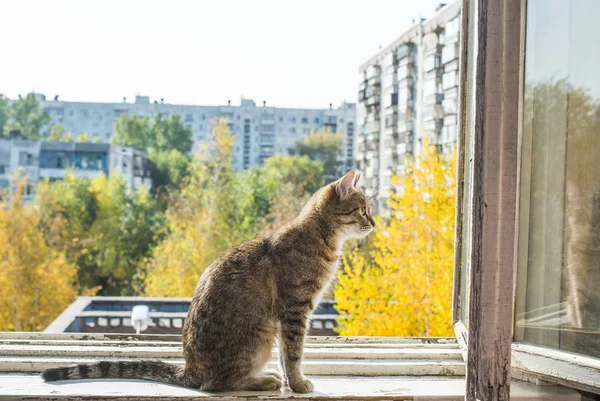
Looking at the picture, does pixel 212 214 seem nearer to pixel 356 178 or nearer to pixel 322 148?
pixel 322 148

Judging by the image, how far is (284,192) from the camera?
18.0 m

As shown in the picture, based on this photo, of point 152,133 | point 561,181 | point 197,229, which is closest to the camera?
point 561,181

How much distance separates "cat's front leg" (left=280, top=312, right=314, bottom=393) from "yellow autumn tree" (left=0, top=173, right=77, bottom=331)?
1250cm

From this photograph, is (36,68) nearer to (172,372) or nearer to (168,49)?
(168,49)

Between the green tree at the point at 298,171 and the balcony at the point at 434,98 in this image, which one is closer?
the balcony at the point at 434,98

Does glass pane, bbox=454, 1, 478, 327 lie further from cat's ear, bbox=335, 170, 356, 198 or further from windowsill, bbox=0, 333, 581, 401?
cat's ear, bbox=335, 170, 356, 198

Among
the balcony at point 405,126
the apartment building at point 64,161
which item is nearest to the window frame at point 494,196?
the balcony at point 405,126

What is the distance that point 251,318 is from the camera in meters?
1.36

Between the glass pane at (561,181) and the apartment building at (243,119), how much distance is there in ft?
80.5

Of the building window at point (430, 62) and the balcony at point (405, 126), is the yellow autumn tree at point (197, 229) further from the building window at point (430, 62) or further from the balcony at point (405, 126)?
the building window at point (430, 62)

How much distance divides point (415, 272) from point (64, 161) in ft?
50.3

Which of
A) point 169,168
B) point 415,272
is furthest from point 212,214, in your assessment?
point 169,168

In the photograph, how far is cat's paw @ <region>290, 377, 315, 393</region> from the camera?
52.2 inches

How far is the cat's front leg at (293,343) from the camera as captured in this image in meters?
1.36
